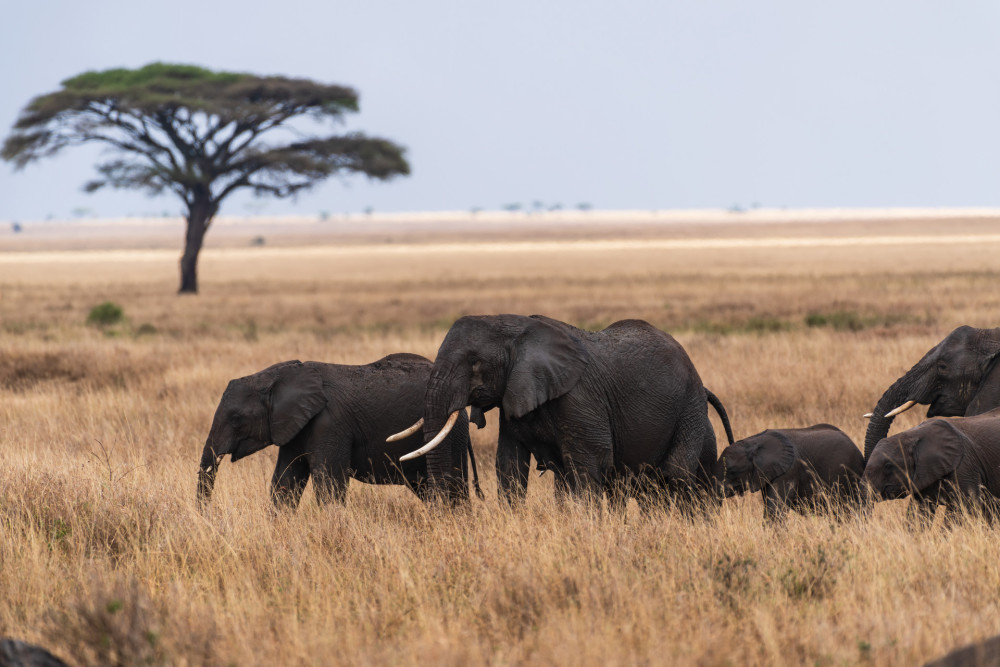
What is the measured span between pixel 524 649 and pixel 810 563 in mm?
1728

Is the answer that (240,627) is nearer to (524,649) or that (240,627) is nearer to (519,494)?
(524,649)

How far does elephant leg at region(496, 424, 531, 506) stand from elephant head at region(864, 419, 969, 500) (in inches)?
83.5

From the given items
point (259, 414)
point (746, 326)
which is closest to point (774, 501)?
point (259, 414)

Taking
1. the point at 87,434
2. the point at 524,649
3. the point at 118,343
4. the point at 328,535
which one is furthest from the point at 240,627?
the point at 118,343

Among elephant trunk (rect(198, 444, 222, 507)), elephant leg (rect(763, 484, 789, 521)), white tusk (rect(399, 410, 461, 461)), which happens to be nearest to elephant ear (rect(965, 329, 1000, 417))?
elephant leg (rect(763, 484, 789, 521))

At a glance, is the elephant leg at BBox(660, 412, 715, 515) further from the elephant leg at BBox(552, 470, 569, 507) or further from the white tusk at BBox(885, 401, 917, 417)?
the white tusk at BBox(885, 401, 917, 417)

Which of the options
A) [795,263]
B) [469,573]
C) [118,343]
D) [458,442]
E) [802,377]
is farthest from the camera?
[795,263]

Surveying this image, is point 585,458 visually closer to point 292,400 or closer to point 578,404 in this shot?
point 578,404

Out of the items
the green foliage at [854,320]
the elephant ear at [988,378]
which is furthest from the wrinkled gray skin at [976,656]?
the green foliage at [854,320]

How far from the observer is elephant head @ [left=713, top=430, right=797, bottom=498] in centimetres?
742

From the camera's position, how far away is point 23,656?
12.7ft

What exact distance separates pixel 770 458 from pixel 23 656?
5003mm

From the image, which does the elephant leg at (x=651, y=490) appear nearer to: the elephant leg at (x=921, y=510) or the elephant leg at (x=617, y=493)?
the elephant leg at (x=617, y=493)

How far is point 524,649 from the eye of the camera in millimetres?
4418
